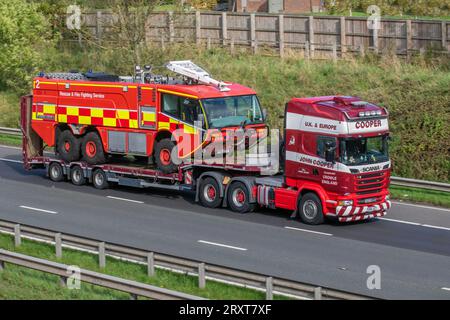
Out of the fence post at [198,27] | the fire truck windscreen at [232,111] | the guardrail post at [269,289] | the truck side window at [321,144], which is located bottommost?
the guardrail post at [269,289]

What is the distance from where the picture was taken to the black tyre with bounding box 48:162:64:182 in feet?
96.7

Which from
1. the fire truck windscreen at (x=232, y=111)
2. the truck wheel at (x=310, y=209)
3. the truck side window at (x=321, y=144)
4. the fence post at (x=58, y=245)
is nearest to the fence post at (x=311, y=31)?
the fire truck windscreen at (x=232, y=111)

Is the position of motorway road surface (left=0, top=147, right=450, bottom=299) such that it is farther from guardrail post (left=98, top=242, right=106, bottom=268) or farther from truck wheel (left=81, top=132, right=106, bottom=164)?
guardrail post (left=98, top=242, right=106, bottom=268)

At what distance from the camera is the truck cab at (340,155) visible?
22.8m

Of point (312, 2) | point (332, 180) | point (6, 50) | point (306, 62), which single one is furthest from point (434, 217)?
point (312, 2)

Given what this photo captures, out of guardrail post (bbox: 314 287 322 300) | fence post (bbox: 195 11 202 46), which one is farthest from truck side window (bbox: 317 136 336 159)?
fence post (bbox: 195 11 202 46)

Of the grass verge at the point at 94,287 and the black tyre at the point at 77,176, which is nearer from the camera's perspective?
the grass verge at the point at 94,287

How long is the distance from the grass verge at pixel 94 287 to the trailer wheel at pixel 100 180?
28.0ft

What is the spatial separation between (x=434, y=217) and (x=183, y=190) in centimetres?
705

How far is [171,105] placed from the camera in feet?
86.5

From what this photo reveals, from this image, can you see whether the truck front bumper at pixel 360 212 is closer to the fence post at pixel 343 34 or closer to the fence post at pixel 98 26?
the fence post at pixel 343 34

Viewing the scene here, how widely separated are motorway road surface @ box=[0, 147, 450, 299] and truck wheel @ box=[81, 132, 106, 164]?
95 cm

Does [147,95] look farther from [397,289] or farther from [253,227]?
[397,289]

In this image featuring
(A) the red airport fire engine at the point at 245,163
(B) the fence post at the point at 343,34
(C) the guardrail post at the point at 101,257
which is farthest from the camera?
(B) the fence post at the point at 343,34
